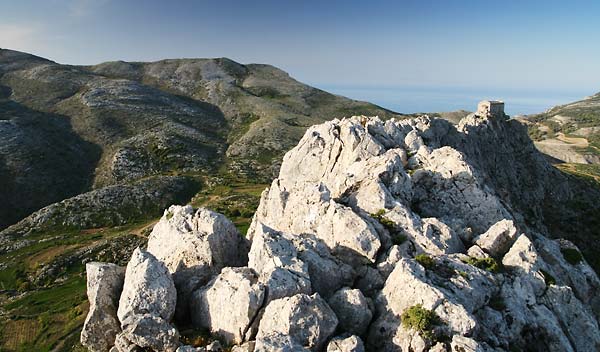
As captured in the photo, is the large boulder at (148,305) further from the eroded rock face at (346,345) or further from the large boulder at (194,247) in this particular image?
the eroded rock face at (346,345)

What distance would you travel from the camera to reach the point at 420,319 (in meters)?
21.8

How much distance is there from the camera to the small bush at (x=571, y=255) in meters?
38.8

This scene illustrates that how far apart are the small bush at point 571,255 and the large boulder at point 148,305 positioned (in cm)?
3853

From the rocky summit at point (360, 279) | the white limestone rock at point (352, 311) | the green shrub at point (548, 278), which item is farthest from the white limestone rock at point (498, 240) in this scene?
the white limestone rock at point (352, 311)

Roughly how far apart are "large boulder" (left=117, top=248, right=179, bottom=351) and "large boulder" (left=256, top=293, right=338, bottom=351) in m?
5.97

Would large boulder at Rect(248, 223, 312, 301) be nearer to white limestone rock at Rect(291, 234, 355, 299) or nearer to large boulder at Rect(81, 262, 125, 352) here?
white limestone rock at Rect(291, 234, 355, 299)

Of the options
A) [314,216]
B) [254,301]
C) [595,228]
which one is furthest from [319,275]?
[595,228]

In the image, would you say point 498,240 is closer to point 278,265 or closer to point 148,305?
point 278,265

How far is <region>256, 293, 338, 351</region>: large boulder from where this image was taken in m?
20.9

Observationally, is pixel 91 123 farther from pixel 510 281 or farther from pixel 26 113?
pixel 510 281

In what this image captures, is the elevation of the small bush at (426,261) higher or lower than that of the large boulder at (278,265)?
lower

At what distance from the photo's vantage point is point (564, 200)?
84812mm

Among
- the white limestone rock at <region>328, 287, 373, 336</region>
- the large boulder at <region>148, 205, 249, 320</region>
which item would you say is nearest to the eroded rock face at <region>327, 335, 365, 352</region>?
the white limestone rock at <region>328, 287, 373, 336</region>

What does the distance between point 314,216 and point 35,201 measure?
396 feet
